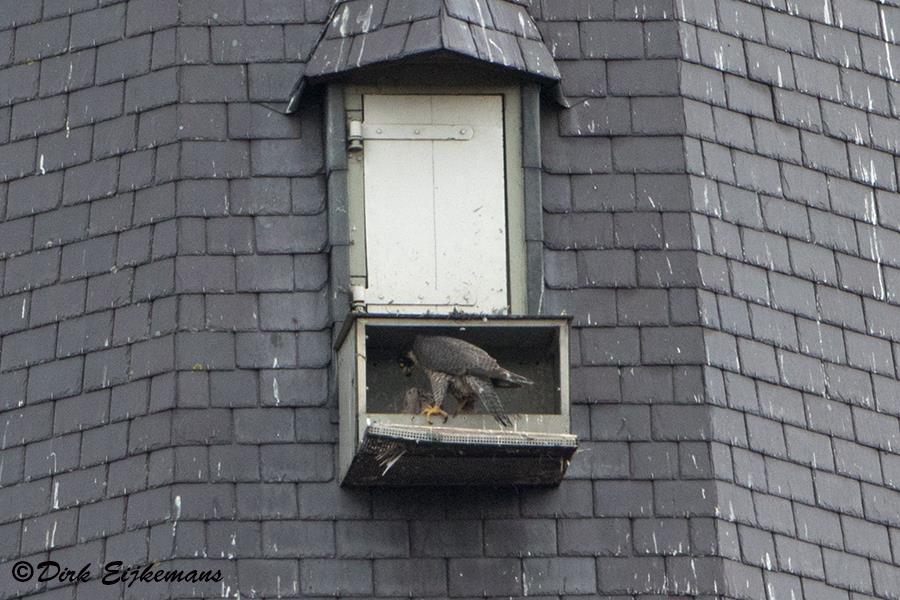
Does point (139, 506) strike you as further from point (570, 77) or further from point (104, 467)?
point (570, 77)

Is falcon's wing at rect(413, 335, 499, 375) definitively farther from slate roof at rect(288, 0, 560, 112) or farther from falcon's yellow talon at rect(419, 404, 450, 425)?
slate roof at rect(288, 0, 560, 112)

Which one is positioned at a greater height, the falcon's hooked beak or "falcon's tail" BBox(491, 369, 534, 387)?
the falcon's hooked beak

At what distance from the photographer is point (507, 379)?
53.7 feet

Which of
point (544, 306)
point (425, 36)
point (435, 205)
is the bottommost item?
point (544, 306)

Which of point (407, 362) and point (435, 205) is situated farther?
point (435, 205)

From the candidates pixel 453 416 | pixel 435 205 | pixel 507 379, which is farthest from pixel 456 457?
pixel 435 205

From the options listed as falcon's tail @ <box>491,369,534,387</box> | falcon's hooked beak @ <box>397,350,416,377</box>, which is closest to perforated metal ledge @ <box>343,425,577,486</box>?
falcon's tail @ <box>491,369,534,387</box>

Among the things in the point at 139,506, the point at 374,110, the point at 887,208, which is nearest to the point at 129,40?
the point at 374,110

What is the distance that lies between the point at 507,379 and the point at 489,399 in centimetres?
13

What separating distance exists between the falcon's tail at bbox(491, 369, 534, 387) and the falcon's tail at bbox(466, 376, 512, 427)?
0.20ft

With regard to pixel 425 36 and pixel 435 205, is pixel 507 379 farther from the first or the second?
pixel 425 36

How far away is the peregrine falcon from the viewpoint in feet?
53.6

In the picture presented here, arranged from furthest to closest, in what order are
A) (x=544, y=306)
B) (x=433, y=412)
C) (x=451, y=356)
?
(x=544, y=306), (x=451, y=356), (x=433, y=412)

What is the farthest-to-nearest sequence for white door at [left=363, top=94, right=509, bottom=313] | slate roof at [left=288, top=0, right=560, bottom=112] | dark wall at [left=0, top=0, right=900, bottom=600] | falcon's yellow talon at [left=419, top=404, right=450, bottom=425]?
slate roof at [left=288, top=0, right=560, bottom=112], white door at [left=363, top=94, right=509, bottom=313], dark wall at [left=0, top=0, right=900, bottom=600], falcon's yellow talon at [left=419, top=404, right=450, bottom=425]
